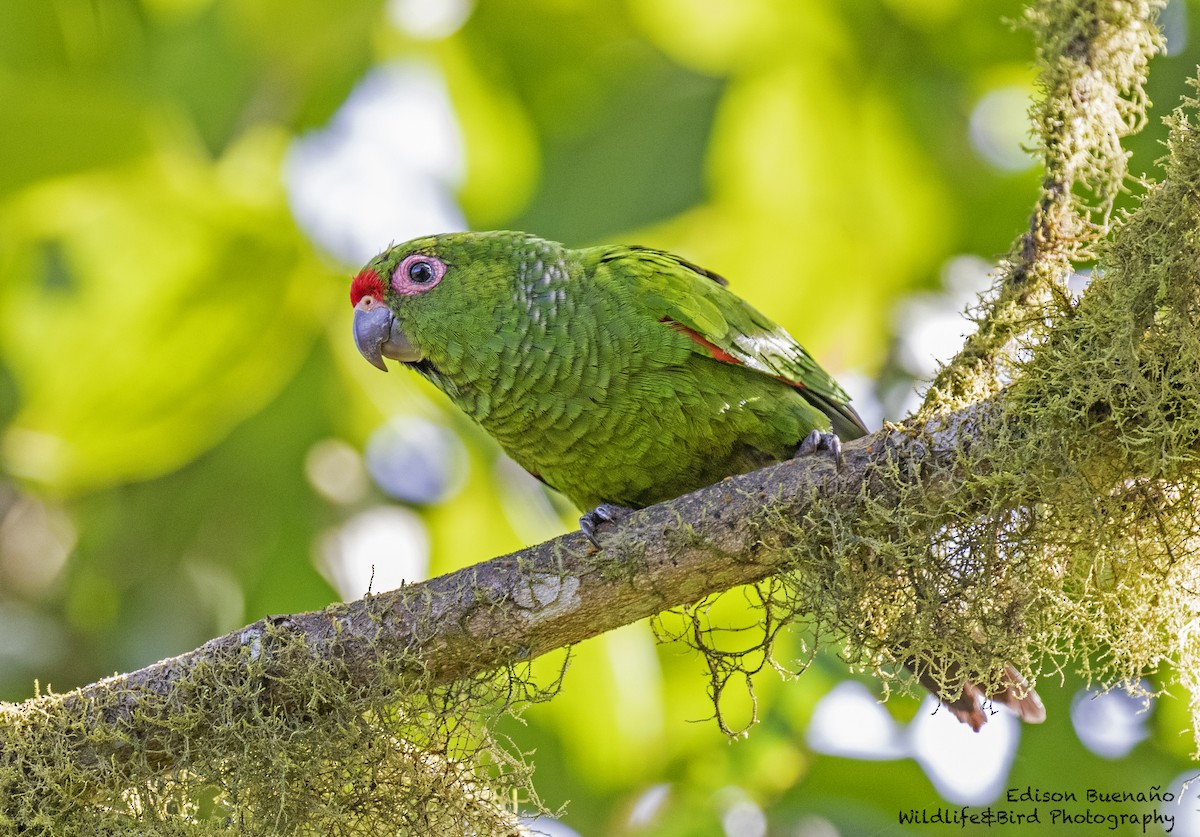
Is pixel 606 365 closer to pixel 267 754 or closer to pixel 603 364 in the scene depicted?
pixel 603 364

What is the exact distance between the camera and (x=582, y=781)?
481cm

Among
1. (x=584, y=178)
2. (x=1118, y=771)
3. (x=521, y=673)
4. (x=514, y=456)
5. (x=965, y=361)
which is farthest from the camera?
(x=584, y=178)

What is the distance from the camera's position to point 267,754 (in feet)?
9.60

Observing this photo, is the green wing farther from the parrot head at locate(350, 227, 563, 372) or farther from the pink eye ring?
the pink eye ring

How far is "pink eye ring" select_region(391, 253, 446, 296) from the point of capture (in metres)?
4.00

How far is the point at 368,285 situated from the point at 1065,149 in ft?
8.38

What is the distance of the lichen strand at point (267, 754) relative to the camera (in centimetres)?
289

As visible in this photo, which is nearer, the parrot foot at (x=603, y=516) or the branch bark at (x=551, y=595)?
the branch bark at (x=551, y=595)

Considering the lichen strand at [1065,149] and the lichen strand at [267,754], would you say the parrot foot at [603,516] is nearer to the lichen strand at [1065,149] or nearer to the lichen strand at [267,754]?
the lichen strand at [267,754]

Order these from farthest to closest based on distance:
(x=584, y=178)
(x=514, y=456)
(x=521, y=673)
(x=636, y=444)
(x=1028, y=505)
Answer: (x=584, y=178)
(x=514, y=456)
(x=636, y=444)
(x=521, y=673)
(x=1028, y=505)

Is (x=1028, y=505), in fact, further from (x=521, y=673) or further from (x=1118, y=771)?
(x=1118, y=771)

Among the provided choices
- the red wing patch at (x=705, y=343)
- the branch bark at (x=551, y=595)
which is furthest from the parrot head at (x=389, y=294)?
the branch bark at (x=551, y=595)

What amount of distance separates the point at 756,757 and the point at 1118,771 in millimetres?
1544

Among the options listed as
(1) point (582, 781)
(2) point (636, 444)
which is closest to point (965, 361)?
(2) point (636, 444)
